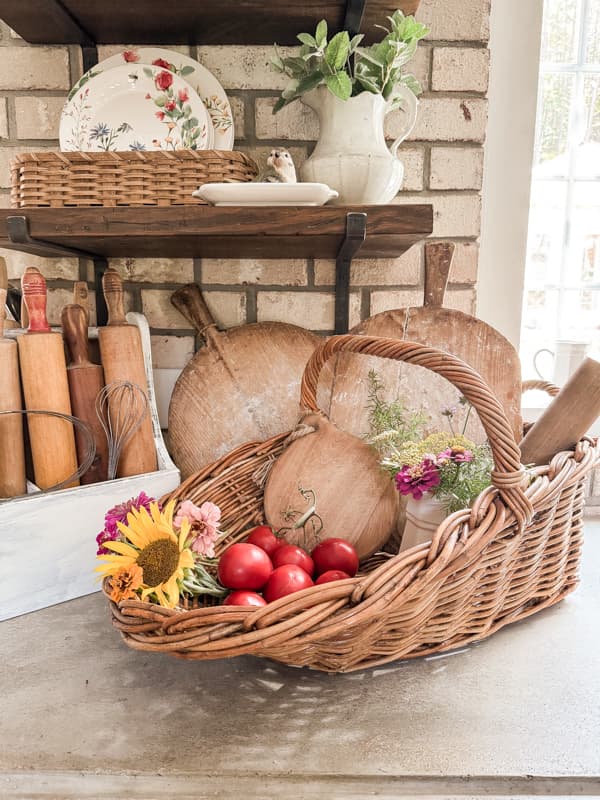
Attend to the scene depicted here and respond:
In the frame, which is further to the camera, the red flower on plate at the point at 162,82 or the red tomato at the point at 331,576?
the red flower on plate at the point at 162,82

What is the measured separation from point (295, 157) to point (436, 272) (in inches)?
14.1

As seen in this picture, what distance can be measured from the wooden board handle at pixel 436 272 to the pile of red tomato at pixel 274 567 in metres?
0.51

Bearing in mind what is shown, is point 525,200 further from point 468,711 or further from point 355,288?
point 468,711

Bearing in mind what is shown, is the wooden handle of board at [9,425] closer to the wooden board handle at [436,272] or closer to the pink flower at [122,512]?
the pink flower at [122,512]

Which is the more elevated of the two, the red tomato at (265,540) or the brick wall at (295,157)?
the brick wall at (295,157)

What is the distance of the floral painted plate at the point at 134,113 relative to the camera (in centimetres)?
101

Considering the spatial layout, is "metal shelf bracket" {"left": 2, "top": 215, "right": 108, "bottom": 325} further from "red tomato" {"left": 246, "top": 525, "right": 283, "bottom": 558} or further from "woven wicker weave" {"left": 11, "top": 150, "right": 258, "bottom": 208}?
"red tomato" {"left": 246, "top": 525, "right": 283, "bottom": 558}

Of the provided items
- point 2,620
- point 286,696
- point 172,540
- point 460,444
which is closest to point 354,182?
point 460,444

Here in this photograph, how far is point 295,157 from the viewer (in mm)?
1108

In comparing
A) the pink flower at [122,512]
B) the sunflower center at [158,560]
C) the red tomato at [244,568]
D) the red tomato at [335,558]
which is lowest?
the red tomato at [335,558]

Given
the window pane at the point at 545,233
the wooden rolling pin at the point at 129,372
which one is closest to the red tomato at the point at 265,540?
the wooden rolling pin at the point at 129,372

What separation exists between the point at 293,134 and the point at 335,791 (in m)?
1.06

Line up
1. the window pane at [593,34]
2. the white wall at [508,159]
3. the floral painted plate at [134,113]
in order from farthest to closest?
1. the window pane at [593,34]
2. the white wall at [508,159]
3. the floral painted plate at [134,113]

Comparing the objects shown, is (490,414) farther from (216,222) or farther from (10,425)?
(10,425)
